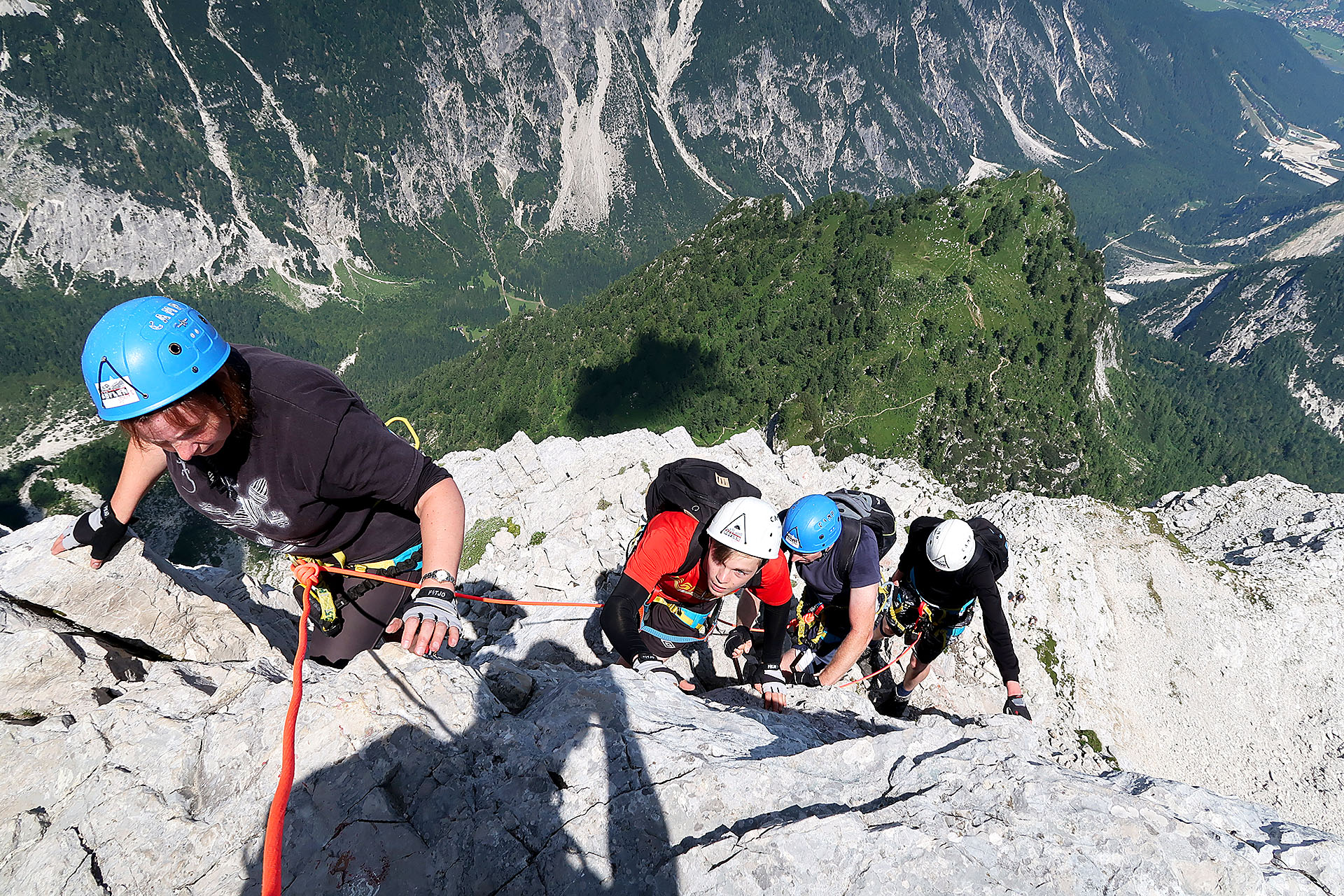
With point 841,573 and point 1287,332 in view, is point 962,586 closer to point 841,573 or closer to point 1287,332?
point 841,573

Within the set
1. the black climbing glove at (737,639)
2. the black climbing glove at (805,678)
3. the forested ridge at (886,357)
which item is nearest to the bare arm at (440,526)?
the black climbing glove at (737,639)

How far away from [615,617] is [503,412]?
9873 cm

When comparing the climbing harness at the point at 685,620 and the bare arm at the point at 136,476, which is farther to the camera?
the climbing harness at the point at 685,620

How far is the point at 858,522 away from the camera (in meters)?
8.59

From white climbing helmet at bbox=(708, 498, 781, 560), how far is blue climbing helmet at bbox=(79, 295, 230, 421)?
Answer: 4690 millimetres

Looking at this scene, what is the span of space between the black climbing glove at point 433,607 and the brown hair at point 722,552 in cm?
299

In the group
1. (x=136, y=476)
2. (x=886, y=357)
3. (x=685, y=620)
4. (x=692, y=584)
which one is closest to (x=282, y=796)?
(x=136, y=476)

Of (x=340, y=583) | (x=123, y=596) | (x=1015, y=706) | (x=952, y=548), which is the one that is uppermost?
(x=340, y=583)

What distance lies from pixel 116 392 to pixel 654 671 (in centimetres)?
618

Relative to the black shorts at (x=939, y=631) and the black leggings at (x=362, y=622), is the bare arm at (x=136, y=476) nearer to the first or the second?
the black leggings at (x=362, y=622)

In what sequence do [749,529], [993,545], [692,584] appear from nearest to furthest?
1. [749,529]
2. [692,584]
3. [993,545]

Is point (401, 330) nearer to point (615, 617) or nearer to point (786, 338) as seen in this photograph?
point (786, 338)

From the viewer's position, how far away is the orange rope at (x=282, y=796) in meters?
3.42

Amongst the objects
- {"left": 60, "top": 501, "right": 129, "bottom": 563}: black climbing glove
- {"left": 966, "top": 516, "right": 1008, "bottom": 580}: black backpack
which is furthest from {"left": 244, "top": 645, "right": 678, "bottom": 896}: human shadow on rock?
{"left": 966, "top": 516, "right": 1008, "bottom": 580}: black backpack
